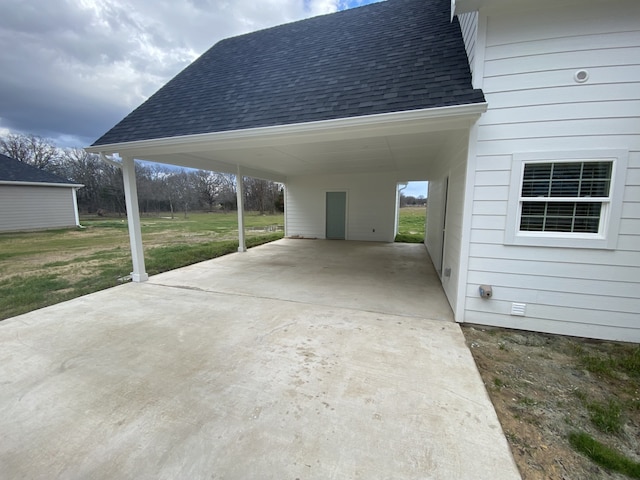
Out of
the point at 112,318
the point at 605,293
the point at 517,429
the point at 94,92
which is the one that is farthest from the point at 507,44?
the point at 94,92

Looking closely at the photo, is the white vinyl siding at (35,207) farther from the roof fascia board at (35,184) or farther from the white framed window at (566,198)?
the white framed window at (566,198)

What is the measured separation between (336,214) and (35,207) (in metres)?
Answer: 14.9

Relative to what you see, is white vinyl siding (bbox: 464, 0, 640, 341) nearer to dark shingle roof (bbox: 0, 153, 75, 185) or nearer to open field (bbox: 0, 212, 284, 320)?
open field (bbox: 0, 212, 284, 320)

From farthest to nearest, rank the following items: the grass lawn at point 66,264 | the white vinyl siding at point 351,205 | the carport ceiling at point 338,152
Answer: the white vinyl siding at point 351,205 < the carport ceiling at point 338,152 < the grass lawn at point 66,264

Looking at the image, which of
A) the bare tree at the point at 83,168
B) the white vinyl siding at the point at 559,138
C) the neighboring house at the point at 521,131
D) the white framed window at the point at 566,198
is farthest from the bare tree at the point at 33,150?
the white framed window at the point at 566,198

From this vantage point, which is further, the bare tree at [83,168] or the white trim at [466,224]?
the bare tree at [83,168]

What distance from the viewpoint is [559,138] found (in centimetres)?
259

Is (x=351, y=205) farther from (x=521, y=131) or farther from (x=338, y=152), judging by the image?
(x=521, y=131)

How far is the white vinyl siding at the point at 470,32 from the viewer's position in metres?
2.88

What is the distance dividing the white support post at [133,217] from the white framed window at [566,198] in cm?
570

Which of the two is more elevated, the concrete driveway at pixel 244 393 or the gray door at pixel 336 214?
the gray door at pixel 336 214

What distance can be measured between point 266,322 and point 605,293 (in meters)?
3.67

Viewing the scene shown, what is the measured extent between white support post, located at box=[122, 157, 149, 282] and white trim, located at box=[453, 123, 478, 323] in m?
5.14

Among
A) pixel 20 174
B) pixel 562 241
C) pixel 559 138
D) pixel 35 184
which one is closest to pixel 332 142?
pixel 559 138
